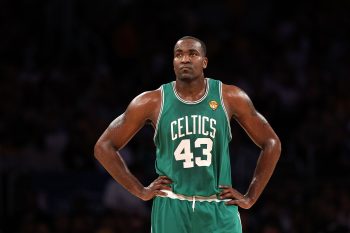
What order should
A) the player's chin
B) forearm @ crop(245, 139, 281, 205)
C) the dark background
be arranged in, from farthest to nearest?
the dark background
forearm @ crop(245, 139, 281, 205)
the player's chin

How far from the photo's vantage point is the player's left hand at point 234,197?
5723mm

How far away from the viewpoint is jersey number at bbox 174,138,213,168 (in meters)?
5.67

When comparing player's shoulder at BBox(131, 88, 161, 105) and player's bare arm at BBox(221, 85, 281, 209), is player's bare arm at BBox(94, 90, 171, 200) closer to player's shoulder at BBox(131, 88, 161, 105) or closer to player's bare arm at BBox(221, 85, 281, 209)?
player's shoulder at BBox(131, 88, 161, 105)

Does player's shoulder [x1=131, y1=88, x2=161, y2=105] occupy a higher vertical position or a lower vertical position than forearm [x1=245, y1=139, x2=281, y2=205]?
higher

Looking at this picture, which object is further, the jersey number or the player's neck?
the player's neck

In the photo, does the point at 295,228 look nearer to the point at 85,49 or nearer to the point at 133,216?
the point at 133,216

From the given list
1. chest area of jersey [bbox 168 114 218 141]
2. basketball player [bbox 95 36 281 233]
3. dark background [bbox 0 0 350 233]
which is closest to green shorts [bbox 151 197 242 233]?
basketball player [bbox 95 36 281 233]

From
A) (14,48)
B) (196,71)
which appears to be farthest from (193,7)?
(196,71)

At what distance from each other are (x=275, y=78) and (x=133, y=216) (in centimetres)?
380

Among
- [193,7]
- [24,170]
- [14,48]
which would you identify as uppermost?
[193,7]

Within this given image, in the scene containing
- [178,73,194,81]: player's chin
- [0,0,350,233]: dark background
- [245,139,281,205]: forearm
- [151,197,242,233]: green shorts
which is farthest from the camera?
[0,0,350,233]: dark background

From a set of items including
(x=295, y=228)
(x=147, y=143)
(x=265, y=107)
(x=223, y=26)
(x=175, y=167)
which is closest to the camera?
(x=175, y=167)

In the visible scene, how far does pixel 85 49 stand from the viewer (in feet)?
42.4

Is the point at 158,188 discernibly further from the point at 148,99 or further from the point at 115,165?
the point at 148,99
